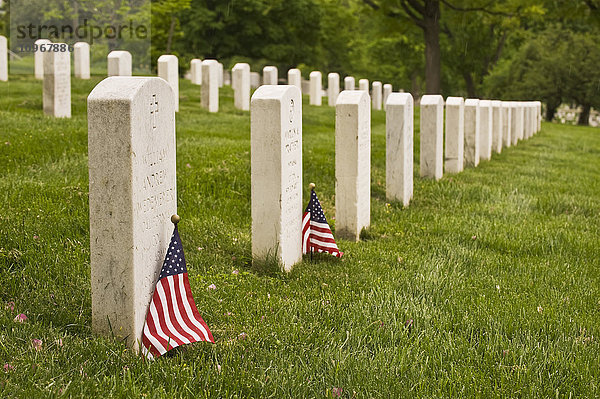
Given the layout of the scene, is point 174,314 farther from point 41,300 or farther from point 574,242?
point 574,242

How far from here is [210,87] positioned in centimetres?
1670

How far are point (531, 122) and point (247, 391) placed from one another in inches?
886

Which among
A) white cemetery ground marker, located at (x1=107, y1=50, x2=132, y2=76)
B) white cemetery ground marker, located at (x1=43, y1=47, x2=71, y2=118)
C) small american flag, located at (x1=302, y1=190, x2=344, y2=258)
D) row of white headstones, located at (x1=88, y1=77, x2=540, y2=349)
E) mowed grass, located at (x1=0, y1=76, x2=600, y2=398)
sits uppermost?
white cemetery ground marker, located at (x1=107, y1=50, x2=132, y2=76)

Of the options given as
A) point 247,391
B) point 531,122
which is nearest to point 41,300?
point 247,391

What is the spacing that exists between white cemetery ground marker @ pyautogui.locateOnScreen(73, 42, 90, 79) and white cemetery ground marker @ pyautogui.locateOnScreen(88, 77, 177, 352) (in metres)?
17.8

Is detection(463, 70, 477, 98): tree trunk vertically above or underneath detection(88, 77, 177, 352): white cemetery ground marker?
above

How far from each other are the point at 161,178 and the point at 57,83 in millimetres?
8940

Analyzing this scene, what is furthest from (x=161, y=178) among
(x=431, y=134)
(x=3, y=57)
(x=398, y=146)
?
(x=3, y=57)

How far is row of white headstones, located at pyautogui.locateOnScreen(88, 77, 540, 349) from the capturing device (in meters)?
3.30

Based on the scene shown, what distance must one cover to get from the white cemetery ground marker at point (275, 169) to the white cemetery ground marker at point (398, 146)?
8.71ft

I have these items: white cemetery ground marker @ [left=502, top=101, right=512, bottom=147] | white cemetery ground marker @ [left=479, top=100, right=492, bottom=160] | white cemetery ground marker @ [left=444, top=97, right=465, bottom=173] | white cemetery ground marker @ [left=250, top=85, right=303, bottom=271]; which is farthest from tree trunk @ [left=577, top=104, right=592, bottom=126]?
white cemetery ground marker @ [left=250, top=85, right=303, bottom=271]

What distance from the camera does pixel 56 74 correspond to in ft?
38.3

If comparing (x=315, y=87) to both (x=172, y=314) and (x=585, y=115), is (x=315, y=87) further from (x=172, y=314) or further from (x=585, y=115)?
(x=585, y=115)

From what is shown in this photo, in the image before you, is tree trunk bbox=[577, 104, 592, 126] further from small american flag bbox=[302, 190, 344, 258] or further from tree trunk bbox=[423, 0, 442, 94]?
small american flag bbox=[302, 190, 344, 258]
